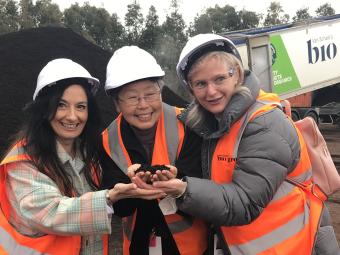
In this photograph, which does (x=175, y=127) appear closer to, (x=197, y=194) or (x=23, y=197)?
(x=197, y=194)

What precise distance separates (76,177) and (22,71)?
9.72 ft

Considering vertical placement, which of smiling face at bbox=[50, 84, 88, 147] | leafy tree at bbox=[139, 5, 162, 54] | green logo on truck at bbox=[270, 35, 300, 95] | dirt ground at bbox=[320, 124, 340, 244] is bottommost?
dirt ground at bbox=[320, 124, 340, 244]

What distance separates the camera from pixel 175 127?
1.87 metres

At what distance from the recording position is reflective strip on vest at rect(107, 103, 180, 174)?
5.91ft

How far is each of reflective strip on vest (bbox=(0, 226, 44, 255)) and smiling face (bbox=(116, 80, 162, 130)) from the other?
2.10 ft

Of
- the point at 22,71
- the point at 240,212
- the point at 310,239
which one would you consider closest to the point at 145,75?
the point at 240,212

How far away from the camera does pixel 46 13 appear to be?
21.9 metres

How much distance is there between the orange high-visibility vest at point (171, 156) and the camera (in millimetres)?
1805

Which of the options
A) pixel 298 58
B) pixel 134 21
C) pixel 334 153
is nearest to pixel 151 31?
pixel 134 21

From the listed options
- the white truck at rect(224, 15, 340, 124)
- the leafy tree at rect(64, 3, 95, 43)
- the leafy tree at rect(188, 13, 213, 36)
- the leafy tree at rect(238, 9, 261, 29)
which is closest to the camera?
the white truck at rect(224, 15, 340, 124)

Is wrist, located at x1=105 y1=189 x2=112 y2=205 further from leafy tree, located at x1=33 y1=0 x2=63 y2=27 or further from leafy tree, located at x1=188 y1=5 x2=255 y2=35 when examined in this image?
leafy tree, located at x1=188 y1=5 x2=255 y2=35

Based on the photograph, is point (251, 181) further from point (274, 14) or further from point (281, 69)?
point (274, 14)

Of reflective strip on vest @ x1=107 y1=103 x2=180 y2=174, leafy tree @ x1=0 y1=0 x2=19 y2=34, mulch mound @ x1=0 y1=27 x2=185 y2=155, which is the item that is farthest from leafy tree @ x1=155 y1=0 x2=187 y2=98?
reflective strip on vest @ x1=107 y1=103 x2=180 y2=174

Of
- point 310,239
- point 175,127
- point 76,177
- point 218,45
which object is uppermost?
point 218,45
